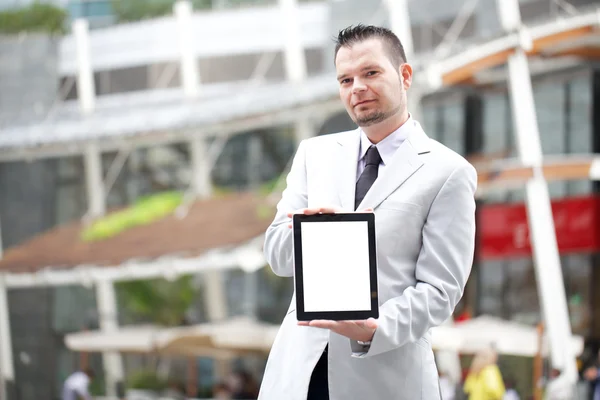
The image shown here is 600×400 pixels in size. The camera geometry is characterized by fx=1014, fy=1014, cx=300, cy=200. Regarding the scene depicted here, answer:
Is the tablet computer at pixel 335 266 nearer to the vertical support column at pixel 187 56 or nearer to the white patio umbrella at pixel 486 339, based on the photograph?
the white patio umbrella at pixel 486 339

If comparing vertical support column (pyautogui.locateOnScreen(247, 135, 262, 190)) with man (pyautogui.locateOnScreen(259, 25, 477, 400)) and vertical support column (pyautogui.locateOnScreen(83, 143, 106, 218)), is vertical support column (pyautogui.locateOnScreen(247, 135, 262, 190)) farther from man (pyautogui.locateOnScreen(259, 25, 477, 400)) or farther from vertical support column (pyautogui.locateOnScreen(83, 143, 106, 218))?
man (pyautogui.locateOnScreen(259, 25, 477, 400))

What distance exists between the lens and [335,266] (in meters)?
2.18

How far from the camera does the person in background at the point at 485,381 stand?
10.4m

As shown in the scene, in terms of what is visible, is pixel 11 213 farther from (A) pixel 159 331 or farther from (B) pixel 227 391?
(B) pixel 227 391

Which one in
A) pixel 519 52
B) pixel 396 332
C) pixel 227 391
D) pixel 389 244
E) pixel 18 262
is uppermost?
pixel 519 52

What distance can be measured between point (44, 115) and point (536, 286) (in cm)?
1144

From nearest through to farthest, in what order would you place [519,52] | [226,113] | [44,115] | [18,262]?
1. [519,52]
2. [226,113]
3. [18,262]
4. [44,115]

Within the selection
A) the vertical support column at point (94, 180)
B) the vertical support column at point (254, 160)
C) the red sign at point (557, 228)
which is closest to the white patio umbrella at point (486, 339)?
the red sign at point (557, 228)

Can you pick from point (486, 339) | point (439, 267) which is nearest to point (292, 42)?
point (486, 339)

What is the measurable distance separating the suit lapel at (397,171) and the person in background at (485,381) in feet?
27.4

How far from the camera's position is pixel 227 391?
16.0 m

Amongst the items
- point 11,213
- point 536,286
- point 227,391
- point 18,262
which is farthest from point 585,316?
point 11,213

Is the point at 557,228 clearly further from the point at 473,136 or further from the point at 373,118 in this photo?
the point at 373,118

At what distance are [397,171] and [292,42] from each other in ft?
58.4
